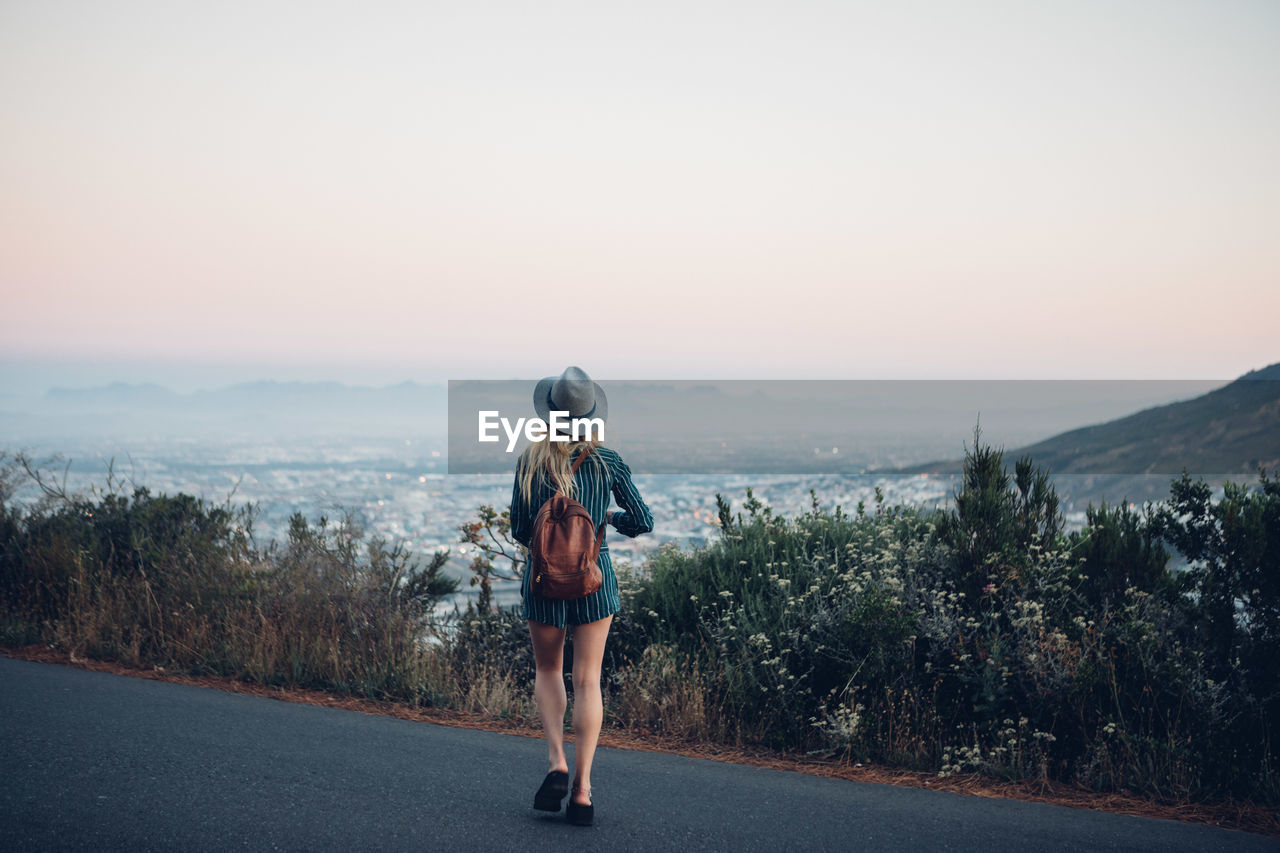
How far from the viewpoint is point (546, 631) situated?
13.6 ft

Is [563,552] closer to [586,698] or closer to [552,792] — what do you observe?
[586,698]

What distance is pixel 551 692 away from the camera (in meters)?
4.30

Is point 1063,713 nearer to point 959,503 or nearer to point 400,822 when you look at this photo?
point 959,503

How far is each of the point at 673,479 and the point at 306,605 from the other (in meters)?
15.9

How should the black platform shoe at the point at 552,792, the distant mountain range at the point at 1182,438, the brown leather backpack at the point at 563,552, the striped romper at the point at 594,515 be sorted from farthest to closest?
the distant mountain range at the point at 1182,438 → the black platform shoe at the point at 552,792 → the striped romper at the point at 594,515 → the brown leather backpack at the point at 563,552

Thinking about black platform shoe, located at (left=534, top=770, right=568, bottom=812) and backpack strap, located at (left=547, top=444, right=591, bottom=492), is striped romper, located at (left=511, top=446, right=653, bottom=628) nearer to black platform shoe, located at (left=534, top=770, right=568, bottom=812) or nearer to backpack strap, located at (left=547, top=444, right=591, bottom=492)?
backpack strap, located at (left=547, top=444, right=591, bottom=492)

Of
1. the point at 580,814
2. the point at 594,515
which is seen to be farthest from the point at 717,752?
the point at 594,515

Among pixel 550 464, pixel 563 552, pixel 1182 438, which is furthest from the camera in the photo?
→ pixel 1182 438

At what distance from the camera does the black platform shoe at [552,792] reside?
13.7 ft

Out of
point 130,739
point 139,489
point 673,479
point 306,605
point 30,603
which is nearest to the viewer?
point 130,739

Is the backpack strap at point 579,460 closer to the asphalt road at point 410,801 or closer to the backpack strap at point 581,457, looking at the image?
the backpack strap at point 581,457

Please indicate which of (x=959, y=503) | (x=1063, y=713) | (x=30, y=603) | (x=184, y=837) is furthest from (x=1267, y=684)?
(x=30, y=603)

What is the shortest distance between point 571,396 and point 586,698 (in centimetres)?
150

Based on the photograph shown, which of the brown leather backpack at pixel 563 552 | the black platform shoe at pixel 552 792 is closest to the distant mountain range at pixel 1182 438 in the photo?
the black platform shoe at pixel 552 792
